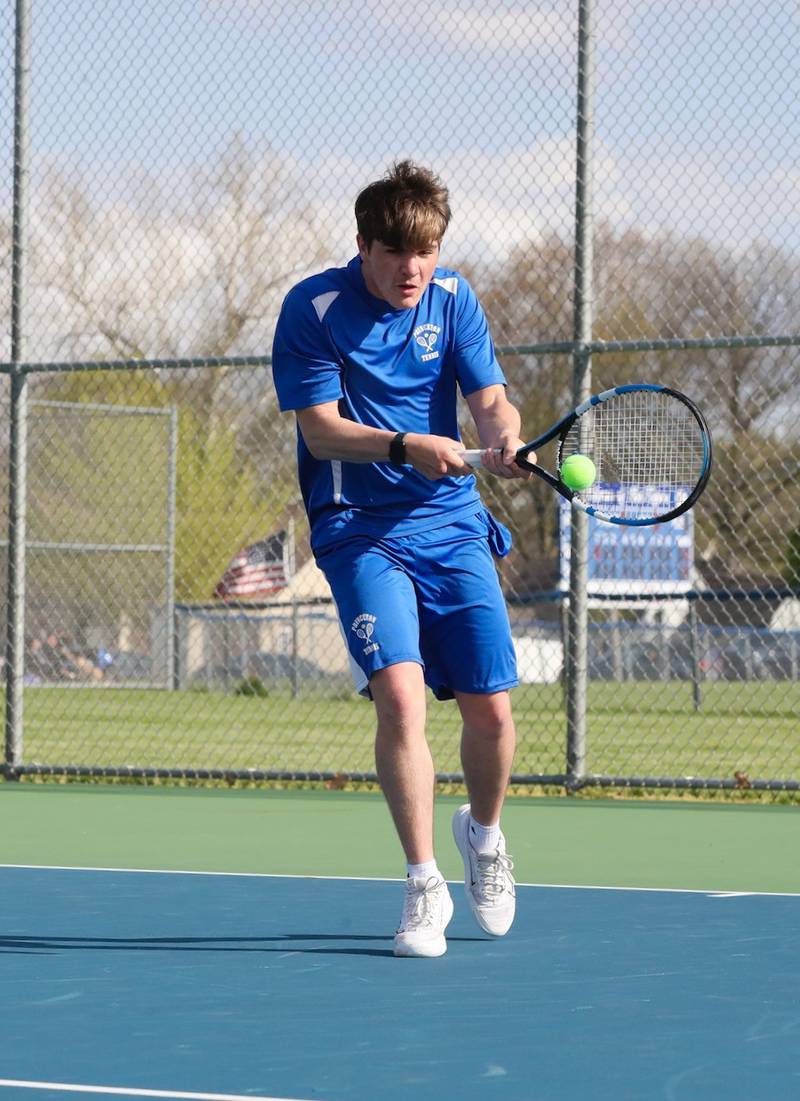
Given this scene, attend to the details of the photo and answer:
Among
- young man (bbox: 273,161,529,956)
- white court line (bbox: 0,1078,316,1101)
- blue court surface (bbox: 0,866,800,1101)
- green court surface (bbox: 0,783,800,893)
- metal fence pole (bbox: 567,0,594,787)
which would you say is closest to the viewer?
white court line (bbox: 0,1078,316,1101)

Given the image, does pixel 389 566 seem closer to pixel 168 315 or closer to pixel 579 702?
pixel 579 702

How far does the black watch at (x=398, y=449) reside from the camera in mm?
4684

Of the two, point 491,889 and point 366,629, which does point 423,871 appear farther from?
point 366,629

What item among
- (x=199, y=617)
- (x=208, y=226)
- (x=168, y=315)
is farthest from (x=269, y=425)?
(x=208, y=226)

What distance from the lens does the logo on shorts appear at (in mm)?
4742

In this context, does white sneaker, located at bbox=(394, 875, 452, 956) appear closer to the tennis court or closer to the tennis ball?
the tennis court

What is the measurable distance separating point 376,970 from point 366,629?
2.75 ft

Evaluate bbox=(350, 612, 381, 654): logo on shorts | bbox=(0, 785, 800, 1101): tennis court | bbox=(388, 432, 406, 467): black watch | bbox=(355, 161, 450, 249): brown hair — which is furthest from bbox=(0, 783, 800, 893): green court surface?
bbox=(355, 161, 450, 249): brown hair

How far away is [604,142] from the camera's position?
847cm

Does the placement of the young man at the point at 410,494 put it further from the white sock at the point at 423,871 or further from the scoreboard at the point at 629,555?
the scoreboard at the point at 629,555

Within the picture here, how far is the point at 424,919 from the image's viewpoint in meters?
4.57

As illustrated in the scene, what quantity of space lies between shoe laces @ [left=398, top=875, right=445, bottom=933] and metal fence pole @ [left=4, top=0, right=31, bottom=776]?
15.8 ft

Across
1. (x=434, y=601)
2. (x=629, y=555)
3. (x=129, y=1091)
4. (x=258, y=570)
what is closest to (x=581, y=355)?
(x=434, y=601)

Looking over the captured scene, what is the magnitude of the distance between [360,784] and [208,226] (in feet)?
24.1
